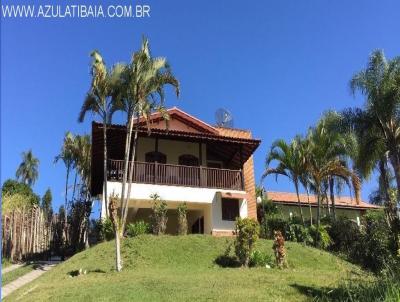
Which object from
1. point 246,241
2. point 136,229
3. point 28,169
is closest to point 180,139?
point 136,229

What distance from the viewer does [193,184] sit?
78.6 ft

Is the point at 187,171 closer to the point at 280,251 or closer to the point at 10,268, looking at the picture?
the point at 280,251

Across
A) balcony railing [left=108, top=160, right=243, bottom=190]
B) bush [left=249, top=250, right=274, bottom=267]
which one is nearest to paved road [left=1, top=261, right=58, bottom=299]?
balcony railing [left=108, top=160, right=243, bottom=190]

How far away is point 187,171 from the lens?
2420 centimetres

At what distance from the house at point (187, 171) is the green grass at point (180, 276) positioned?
3686 millimetres

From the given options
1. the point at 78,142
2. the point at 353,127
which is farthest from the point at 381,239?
the point at 78,142

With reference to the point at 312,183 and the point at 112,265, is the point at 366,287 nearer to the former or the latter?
the point at 112,265

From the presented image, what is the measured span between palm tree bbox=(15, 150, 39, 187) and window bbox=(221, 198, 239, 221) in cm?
3148

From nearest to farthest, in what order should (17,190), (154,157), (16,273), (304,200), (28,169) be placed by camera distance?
1. (16,273)
2. (154,157)
3. (17,190)
4. (304,200)
5. (28,169)

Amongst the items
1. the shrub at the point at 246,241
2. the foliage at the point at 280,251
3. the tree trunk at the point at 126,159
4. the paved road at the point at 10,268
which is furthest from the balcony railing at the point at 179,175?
the foliage at the point at 280,251

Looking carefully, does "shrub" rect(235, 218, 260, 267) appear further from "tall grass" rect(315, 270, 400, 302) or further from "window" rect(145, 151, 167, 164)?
"window" rect(145, 151, 167, 164)

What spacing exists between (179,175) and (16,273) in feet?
27.8

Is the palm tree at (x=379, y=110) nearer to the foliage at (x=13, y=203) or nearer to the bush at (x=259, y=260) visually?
the bush at (x=259, y=260)

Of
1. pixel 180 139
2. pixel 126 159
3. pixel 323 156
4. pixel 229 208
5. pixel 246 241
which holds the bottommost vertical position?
pixel 246 241
